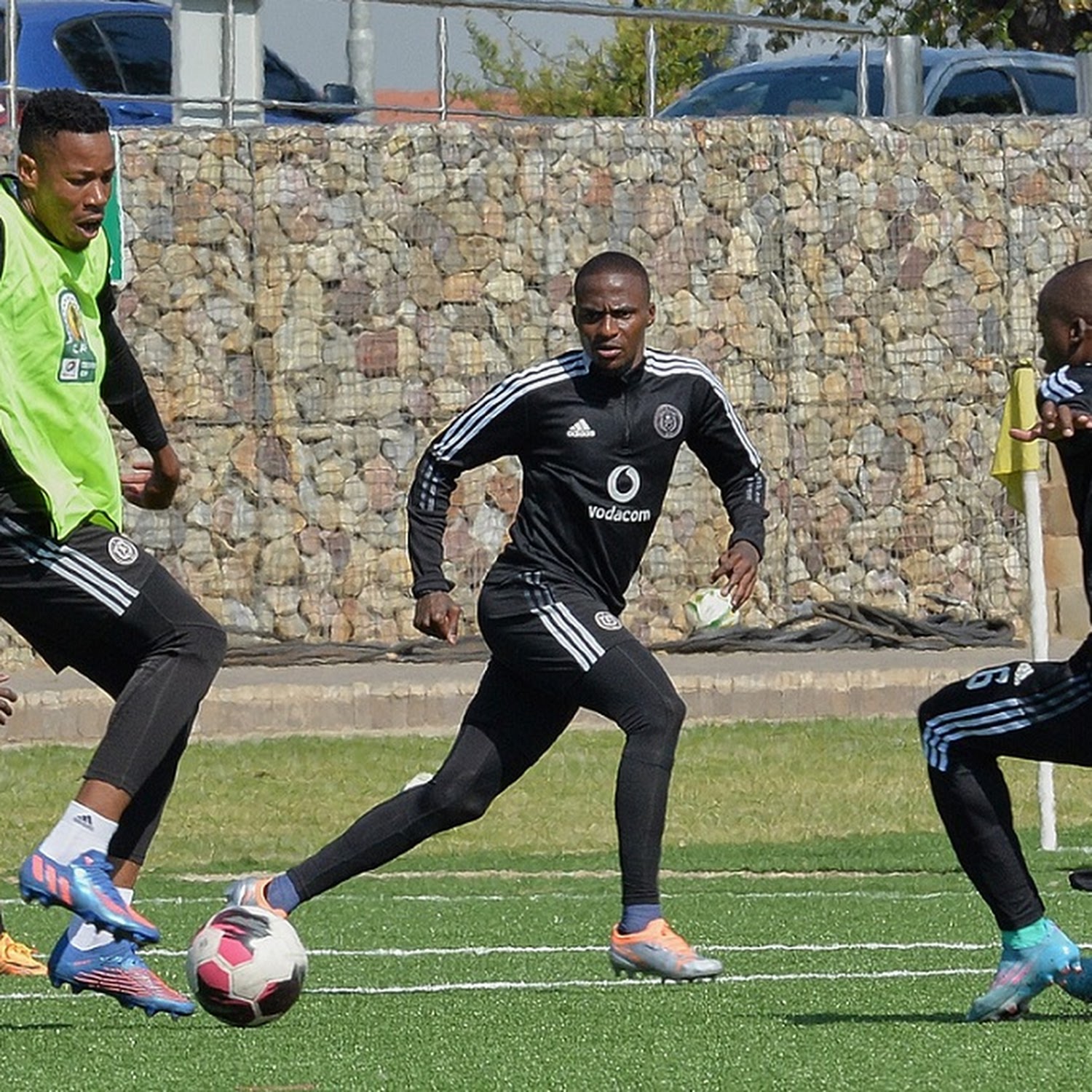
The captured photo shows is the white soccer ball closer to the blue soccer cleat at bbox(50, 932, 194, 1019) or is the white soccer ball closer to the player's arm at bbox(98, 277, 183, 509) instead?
the player's arm at bbox(98, 277, 183, 509)

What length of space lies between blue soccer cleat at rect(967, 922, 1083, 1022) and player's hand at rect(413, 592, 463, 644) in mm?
2133

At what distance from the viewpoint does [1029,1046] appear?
6.59 metres

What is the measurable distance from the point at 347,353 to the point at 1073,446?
13.9m

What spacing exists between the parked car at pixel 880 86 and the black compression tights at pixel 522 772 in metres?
14.2

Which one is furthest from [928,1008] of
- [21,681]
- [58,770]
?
[21,681]

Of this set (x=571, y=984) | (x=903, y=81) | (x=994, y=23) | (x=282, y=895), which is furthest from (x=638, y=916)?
(x=994, y=23)

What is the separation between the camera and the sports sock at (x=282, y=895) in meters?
8.03

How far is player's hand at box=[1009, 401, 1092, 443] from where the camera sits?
254 inches

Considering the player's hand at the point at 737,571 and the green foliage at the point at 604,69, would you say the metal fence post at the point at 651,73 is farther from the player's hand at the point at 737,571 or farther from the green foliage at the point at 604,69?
the player's hand at the point at 737,571

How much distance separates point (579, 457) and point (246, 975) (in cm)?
214

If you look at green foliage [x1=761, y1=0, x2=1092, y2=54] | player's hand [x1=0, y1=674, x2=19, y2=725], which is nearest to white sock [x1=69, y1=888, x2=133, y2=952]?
player's hand [x1=0, y1=674, x2=19, y2=725]

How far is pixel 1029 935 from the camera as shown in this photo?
6.87m

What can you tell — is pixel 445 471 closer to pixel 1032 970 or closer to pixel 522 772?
pixel 522 772

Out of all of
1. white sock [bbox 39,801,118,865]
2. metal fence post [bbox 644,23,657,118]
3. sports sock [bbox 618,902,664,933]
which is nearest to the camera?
Answer: white sock [bbox 39,801,118,865]
